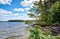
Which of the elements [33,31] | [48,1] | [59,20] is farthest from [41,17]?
[33,31]

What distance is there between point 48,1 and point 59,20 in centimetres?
809

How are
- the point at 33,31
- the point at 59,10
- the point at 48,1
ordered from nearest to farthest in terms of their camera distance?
the point at 33,31
the point at 59,10
the point at 48,1

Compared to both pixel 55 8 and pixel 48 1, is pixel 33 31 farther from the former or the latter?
pixel 48 1

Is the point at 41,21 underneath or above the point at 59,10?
underneath

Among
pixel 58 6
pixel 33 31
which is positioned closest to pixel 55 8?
pixel 58 6

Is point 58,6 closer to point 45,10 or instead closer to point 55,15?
point 55,15

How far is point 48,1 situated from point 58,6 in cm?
824

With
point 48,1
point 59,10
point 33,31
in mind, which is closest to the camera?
point 33,31

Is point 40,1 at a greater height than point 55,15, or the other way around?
point 40,1

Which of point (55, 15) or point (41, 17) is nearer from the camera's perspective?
point (55, 15)

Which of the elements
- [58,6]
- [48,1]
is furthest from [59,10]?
[48,1]

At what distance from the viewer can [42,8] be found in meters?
23.0

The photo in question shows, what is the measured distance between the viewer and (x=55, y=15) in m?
14.4

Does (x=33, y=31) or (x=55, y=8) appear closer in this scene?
Answer: (x=33, y=31)
